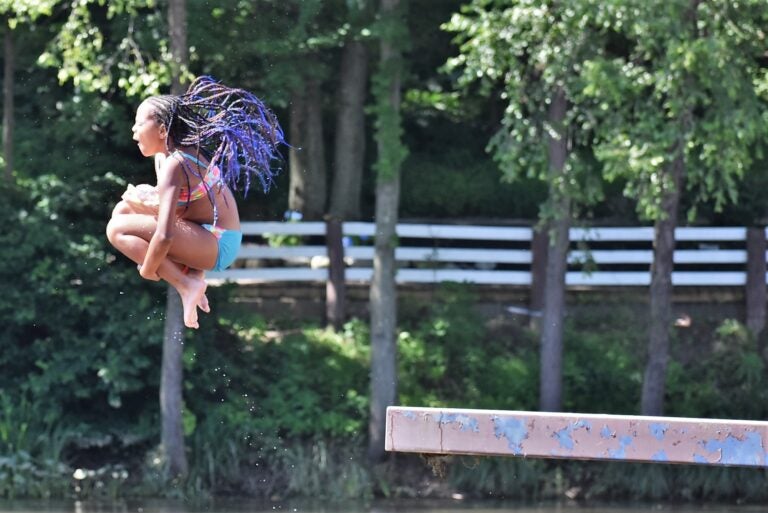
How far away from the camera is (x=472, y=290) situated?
14.7 metres

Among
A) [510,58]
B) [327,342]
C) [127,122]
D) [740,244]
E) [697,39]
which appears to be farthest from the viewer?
[740,244]

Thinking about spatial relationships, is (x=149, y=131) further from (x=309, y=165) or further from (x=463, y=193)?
(x=463, y=193)

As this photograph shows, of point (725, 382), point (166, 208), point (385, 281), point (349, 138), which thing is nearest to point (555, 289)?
point (385, 281)

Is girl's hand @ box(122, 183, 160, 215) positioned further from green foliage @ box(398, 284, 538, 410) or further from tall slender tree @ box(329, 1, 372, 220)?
tall slender tree @ box(329, 1, 372, 220)

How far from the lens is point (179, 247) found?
5.78 metres

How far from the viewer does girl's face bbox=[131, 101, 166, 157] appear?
19.0ft

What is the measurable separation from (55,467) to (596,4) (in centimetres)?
663

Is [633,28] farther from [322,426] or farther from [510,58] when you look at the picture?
[322,426]

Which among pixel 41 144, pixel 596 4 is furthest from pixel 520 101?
pixel 41 144

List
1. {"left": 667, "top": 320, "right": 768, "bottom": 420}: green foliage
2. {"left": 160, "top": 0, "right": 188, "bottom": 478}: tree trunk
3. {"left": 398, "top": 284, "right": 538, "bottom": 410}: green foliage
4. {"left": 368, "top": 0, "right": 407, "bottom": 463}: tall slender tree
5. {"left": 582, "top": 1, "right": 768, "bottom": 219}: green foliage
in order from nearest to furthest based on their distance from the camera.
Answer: {"left": 582, "top": 1, "right": 768, "bottom": 219}: green foliage
{"left": 160, "top": 0, "right": 188, "bottom": 478}: tree trunk
{"left": 368, "top": 0, "right": 407, "bottom": 463}: tall slender tree
{"left": 667, "top": 320, "right": 768, "bottom": 420}: green foliage
{"left": 398, "top": 284, "right": 538, "bottom": 410}: green foliage

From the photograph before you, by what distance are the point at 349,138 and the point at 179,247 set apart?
382 inches

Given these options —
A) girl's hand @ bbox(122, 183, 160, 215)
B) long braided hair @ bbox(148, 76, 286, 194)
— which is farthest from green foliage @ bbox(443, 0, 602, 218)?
girl's hand @ bbox(122, 183, 160, 215)

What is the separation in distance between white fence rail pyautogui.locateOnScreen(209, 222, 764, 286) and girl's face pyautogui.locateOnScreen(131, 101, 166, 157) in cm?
841

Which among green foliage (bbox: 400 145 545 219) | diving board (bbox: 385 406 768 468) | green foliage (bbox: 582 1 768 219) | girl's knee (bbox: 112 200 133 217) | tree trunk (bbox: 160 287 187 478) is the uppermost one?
green foliage (bbox: 582 1 768 219)
